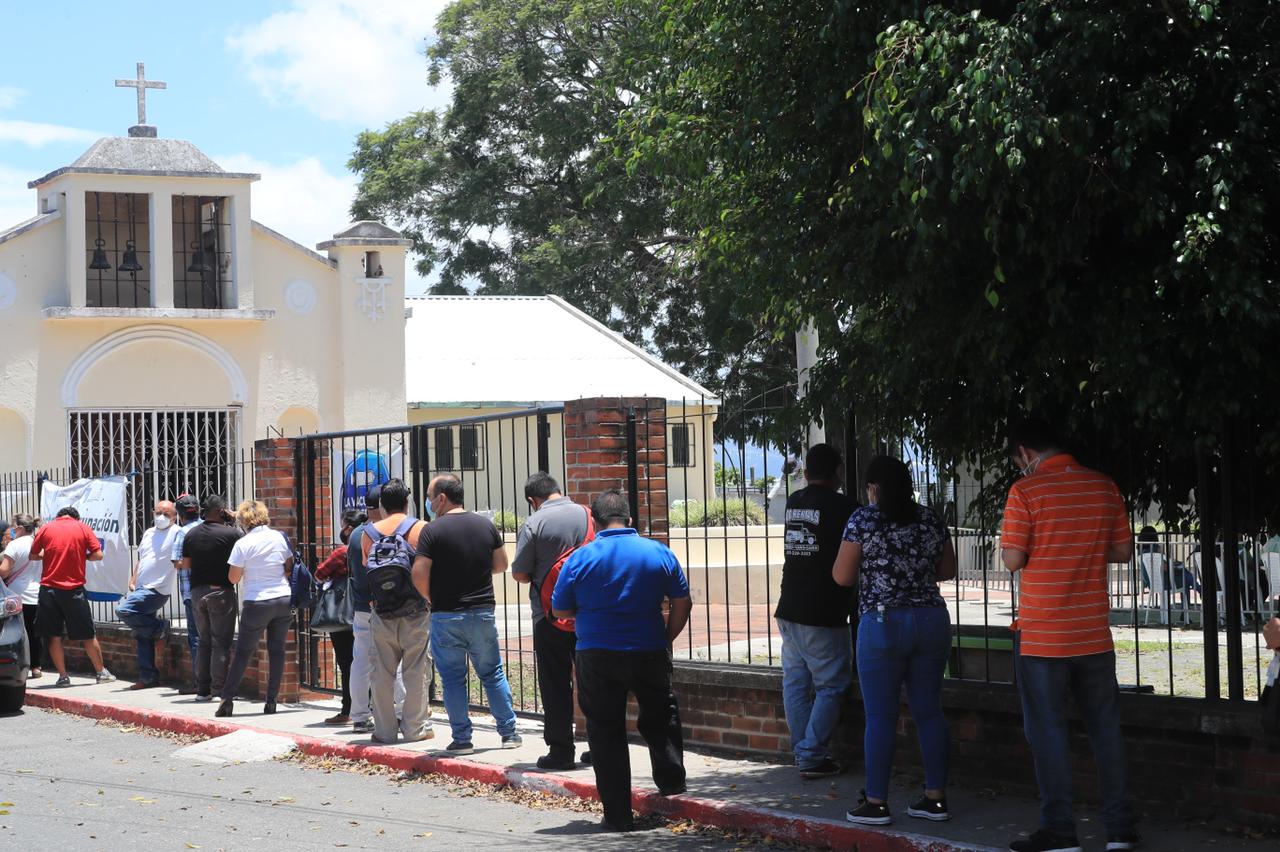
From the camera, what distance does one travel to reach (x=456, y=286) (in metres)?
41.1

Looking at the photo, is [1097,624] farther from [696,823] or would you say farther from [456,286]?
[456,286]

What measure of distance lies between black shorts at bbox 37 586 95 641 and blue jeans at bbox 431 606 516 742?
648cm

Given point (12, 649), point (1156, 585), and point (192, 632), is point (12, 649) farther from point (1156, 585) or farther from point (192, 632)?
point (1156, 585)

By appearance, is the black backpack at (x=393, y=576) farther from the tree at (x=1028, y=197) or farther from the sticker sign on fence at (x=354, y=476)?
the tree at (x=1028, y=197)

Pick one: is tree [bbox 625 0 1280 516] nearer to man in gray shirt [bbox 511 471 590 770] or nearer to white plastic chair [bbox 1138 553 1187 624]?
man in gray shirt [bbox 511 471 590 770]

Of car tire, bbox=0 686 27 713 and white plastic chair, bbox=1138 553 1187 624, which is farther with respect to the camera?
car tire, bbox=0 686 27 713

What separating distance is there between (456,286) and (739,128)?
34272 millimetres

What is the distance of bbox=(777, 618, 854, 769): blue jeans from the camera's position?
8.30 metres

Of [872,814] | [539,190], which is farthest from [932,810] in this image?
[539,190]

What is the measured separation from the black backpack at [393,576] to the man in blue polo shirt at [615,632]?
7.88 feet

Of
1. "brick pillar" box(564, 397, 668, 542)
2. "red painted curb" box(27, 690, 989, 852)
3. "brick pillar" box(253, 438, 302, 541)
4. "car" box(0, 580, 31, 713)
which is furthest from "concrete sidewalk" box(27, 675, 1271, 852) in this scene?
"car" box(0, 580, 31, 713)

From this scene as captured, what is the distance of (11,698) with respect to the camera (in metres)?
13.7

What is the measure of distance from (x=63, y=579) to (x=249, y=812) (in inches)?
278

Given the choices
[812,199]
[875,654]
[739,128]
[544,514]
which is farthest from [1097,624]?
[544,514]
